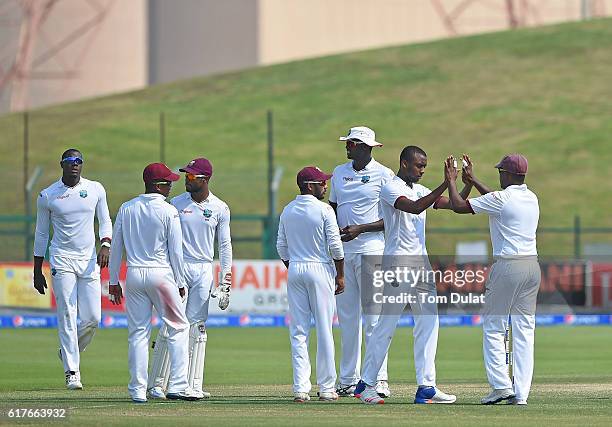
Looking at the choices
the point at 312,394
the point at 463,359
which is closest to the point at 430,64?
the point at 463,359

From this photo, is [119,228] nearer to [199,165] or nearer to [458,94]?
[199,165]

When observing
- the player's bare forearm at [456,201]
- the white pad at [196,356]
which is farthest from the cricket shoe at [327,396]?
the player's bare forearm at [456,201]

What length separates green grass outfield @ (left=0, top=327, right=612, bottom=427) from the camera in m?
13.1

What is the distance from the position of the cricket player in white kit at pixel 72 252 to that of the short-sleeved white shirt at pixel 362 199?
271 centimetres

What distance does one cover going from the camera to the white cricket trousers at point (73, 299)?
54.2 ft

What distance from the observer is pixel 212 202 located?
51.7ft

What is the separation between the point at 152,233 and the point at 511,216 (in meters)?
3.37

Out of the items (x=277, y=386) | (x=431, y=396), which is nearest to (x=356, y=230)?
(x=431, y=396)

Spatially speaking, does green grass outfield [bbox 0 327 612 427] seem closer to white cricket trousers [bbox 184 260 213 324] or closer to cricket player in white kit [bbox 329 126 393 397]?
cricket player in white kit [bbox 329 126 393 397]

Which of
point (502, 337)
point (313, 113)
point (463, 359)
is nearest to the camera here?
point (502, 337)

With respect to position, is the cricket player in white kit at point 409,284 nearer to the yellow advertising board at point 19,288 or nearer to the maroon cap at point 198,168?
the maroon cap at point 198,168

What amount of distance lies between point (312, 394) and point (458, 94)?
157 ft

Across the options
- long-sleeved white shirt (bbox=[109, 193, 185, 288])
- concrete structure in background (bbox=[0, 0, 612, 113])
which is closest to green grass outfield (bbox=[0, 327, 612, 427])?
long-sleeved white shirt (bbox=[109, 193, 185, 288])

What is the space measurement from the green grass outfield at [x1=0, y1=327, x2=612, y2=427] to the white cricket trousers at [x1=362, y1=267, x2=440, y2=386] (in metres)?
0.35
